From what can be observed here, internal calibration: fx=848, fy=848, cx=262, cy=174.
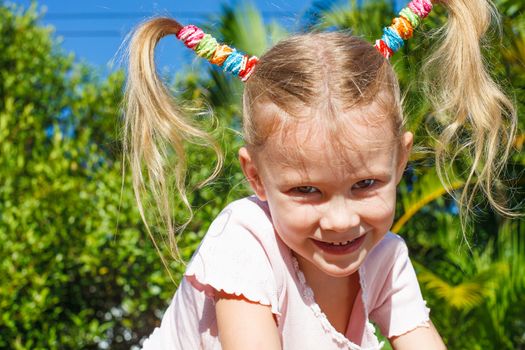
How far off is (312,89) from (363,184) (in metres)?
0.25

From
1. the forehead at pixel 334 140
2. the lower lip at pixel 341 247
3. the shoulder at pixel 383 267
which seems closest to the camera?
the forehead at pixel 334 140

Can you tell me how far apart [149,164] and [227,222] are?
262 mm

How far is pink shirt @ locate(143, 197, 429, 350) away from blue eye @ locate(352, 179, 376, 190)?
1.09 ft

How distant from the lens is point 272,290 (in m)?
2.13

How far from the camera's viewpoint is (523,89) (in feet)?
14.3

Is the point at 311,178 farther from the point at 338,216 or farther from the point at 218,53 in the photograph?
the point at 218,53

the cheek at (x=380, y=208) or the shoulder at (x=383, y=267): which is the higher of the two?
the cheek at (x=380, y=208)

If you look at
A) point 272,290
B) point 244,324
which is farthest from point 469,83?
point 244,324

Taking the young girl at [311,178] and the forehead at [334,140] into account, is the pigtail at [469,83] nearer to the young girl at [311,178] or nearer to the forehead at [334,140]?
the young girl at [311,178]

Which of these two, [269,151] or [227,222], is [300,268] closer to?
[227,222]

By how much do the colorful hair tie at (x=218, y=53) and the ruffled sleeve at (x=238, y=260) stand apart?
1.22ft

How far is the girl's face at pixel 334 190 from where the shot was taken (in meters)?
1.94

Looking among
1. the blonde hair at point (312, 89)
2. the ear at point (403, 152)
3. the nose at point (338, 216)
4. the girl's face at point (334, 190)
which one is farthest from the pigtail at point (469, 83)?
the nose at point (338, 216)

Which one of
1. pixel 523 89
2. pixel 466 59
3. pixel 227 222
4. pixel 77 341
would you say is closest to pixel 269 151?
pixel 227 222
